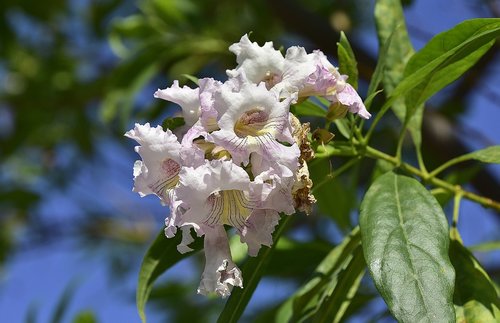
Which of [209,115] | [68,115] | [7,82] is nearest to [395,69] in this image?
[209,115]

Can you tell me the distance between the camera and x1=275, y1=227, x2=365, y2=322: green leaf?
1.31m

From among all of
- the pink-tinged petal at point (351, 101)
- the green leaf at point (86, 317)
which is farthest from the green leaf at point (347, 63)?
the green leaf at point (86, 317)

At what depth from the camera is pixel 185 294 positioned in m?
3.04

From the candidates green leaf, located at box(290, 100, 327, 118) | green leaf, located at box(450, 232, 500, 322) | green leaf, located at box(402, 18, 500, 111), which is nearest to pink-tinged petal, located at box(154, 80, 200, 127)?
green leaf, located at box(290, 100, 327, 118)

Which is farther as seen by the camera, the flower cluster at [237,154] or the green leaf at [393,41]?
the green leaf at [393,41]

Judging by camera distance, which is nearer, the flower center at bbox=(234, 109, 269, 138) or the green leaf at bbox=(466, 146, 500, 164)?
the flower center at bbox=(234, 109, 269, 138)

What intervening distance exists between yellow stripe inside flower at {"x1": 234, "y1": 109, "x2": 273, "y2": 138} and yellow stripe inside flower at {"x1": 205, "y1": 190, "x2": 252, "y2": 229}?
81 mm

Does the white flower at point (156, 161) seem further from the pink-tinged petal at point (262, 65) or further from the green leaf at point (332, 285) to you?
the green leaf at point (332, 285)

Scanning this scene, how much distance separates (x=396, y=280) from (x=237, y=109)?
31 cm

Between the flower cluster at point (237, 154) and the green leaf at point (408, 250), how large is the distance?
5.0 inches

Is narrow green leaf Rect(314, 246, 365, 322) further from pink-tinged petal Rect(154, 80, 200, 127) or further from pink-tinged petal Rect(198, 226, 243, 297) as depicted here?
pink-tinged petal Rect(154, 80, 200, 127)

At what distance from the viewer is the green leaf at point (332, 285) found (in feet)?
4.29

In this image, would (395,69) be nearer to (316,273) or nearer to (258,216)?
(316,273)

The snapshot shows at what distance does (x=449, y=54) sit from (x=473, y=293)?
0.38 metres
